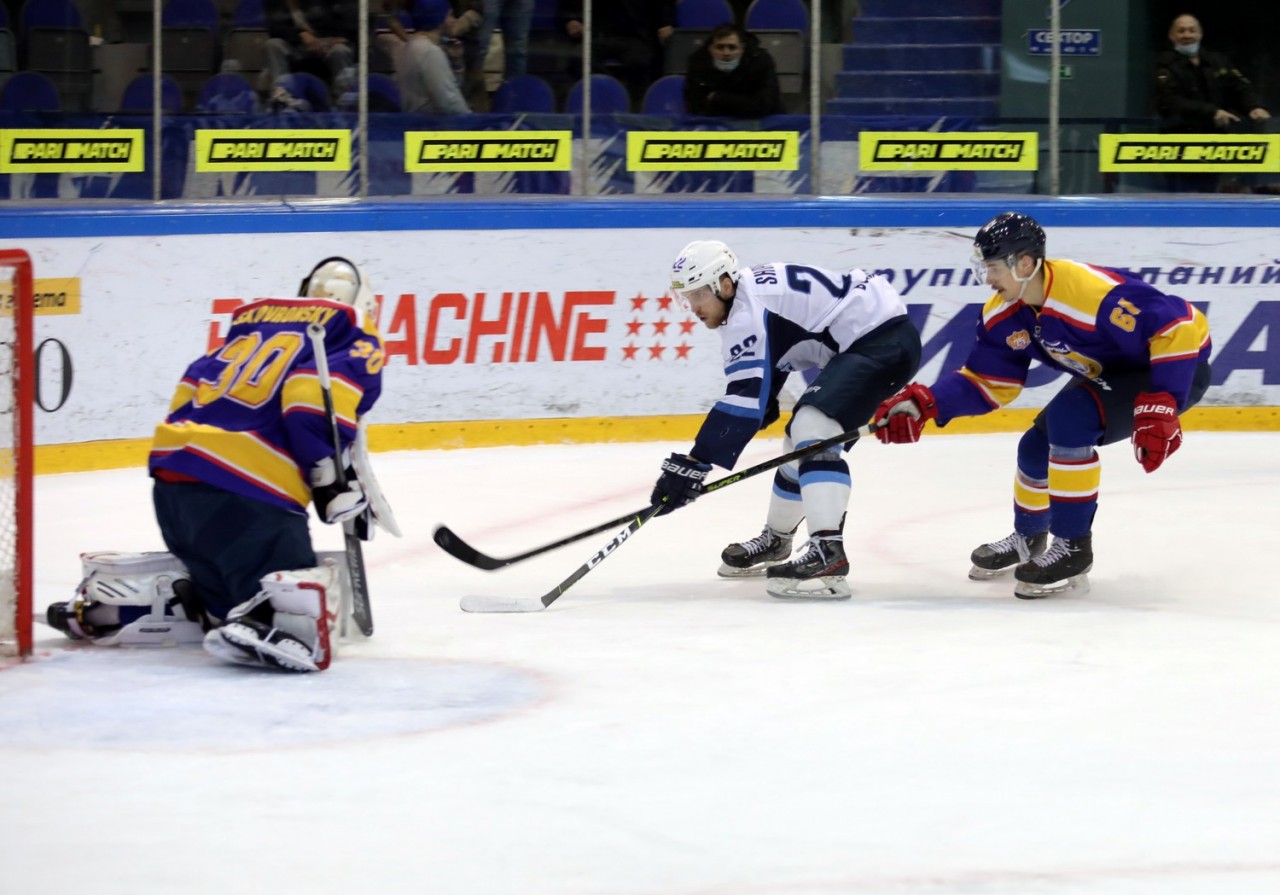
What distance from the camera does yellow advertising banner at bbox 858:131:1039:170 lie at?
285 inches

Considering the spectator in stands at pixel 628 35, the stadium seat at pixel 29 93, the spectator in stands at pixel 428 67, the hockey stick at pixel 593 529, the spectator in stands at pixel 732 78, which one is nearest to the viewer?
the hockey stick at pixel 593 529

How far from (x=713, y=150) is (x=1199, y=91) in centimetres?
202

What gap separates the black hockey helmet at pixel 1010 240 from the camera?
4.29 m

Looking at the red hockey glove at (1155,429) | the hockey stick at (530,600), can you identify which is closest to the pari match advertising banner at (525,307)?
the hockey stick at (530,600)

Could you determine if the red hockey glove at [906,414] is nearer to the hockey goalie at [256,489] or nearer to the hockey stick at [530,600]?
the hockey stick at [530,600]

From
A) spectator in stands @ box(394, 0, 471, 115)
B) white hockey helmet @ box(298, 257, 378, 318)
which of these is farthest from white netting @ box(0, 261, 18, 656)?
spectator in stands @ box(394, 0, 471, 115)

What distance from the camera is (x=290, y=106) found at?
22.2ft

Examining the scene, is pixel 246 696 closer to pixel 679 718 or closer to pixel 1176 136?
pixel 679 718

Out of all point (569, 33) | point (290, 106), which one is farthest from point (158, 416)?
point (569, 33)

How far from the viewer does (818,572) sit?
4.39 m

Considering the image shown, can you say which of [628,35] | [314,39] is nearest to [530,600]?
[314,39]

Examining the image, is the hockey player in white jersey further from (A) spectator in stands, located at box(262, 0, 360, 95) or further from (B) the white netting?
(A) spectator in stands, located at box(262, 0, 360, 95)

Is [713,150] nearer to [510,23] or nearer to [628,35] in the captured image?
[628,35]

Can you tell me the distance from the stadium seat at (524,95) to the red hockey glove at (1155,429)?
341cm
